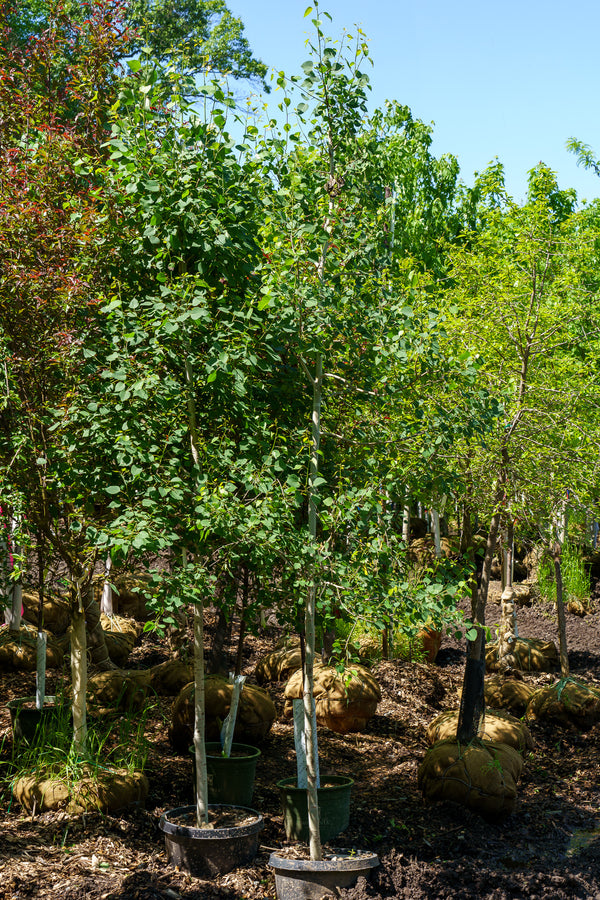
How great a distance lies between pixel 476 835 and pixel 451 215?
1473cm

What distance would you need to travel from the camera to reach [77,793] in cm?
512

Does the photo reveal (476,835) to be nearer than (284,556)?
No

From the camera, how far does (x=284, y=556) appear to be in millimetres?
3939

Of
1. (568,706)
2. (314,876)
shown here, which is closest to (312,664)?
(314,876)

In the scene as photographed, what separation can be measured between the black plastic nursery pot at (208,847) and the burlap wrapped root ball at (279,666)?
16.6 ft

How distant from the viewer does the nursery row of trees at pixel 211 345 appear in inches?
155

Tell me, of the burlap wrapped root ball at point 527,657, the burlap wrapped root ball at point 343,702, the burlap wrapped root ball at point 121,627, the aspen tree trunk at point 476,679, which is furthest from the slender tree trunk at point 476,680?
the burlap wrapped root ball at point 121,627

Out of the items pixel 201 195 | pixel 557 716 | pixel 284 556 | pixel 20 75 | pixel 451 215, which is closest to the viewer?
pixel 284 556

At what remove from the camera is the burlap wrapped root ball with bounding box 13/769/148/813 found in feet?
16.7

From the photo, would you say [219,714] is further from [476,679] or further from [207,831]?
[207,831]

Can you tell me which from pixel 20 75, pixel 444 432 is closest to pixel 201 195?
pixel 444 432

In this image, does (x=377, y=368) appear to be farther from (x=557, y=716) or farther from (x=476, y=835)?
(x=557, y=716)

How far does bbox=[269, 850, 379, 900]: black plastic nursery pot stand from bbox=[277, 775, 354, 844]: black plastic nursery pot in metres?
0.75

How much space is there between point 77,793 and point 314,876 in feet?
6.19
